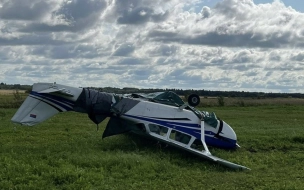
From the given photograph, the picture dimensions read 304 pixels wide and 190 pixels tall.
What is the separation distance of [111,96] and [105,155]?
117 inches

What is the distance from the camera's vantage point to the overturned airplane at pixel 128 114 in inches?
548

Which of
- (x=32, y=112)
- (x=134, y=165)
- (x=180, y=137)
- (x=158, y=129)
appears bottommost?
(x=134, y=165)

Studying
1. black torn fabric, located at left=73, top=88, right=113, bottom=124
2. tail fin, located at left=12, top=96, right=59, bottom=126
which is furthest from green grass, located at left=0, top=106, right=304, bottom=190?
black torn fabric, located at left=73, top=88, right=113, bottom=124

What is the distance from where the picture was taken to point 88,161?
36.3ft

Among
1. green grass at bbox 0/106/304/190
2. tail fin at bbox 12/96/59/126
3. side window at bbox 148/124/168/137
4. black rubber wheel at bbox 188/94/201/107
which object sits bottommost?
green grass at bbox 0/106/304/190

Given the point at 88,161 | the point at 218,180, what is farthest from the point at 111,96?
the point at 218,180

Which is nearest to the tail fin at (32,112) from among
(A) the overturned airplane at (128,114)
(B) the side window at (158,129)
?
(A) the overturned airplane at (128,114)

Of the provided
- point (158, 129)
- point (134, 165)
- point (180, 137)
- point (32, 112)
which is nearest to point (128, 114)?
point (158, 129)

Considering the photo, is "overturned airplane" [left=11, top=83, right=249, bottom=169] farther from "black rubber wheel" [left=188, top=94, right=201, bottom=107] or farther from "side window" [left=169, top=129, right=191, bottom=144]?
"black rubber wheel" [left=188, top=94, right=201, bottom=107]

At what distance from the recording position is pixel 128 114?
559 inches

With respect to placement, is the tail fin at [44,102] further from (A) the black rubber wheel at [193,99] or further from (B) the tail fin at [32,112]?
(A) the black rubber wheel at [193,99]

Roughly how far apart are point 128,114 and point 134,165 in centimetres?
353

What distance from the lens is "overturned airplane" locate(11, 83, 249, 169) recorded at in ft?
45.6

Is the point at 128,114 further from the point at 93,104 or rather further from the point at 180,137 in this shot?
the point at 180,137
